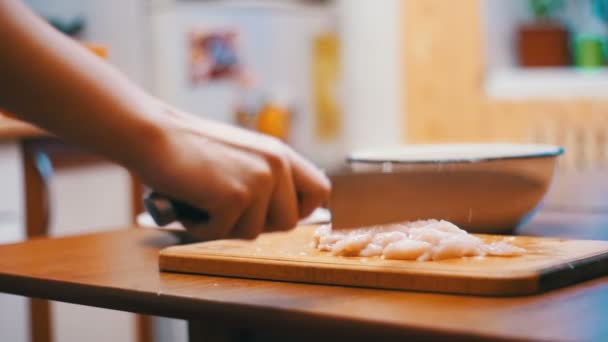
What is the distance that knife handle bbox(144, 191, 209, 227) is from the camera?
74 cm

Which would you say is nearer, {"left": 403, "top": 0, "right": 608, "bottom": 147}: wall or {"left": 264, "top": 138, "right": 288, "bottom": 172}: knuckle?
{"left": 264, "top": 138, "right": 288, "bottom": 172}: knuckle

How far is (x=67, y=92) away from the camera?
0.68 metres

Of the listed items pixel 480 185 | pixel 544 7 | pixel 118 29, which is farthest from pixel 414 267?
pixel 544 7

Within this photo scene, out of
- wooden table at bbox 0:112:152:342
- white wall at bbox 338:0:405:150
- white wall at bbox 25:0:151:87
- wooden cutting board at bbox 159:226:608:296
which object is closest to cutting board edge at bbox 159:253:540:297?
wooden cutting board at bbox 159:226:608:296

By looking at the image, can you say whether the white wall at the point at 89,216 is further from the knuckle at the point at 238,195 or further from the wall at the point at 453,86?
the wall at the point at 453,86

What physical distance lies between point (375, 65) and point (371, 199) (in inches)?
139

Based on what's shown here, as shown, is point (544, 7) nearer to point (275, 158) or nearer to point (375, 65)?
point (375, 65)

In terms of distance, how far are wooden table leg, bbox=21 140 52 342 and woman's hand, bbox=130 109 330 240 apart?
4.92ft

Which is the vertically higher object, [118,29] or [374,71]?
[118,29]

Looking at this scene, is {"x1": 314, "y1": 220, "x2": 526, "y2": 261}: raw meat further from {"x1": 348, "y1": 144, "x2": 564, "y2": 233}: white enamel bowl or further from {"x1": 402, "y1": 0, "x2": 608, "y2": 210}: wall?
{"x1": 402, "y1": 0, "x2": 608, "y2": 210}: wall

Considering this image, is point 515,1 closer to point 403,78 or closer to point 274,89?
point 403,78

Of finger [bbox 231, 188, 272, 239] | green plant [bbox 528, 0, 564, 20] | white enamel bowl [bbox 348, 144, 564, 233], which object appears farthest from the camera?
green plant [bbox 528, 0, 564, 20]

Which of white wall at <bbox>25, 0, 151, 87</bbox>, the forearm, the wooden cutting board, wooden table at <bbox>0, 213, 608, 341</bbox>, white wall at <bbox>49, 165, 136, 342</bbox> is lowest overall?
white wall at <bbox>49, 165, 136, 342</bbox>

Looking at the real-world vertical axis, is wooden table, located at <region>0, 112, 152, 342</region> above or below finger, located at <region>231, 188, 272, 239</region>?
below
